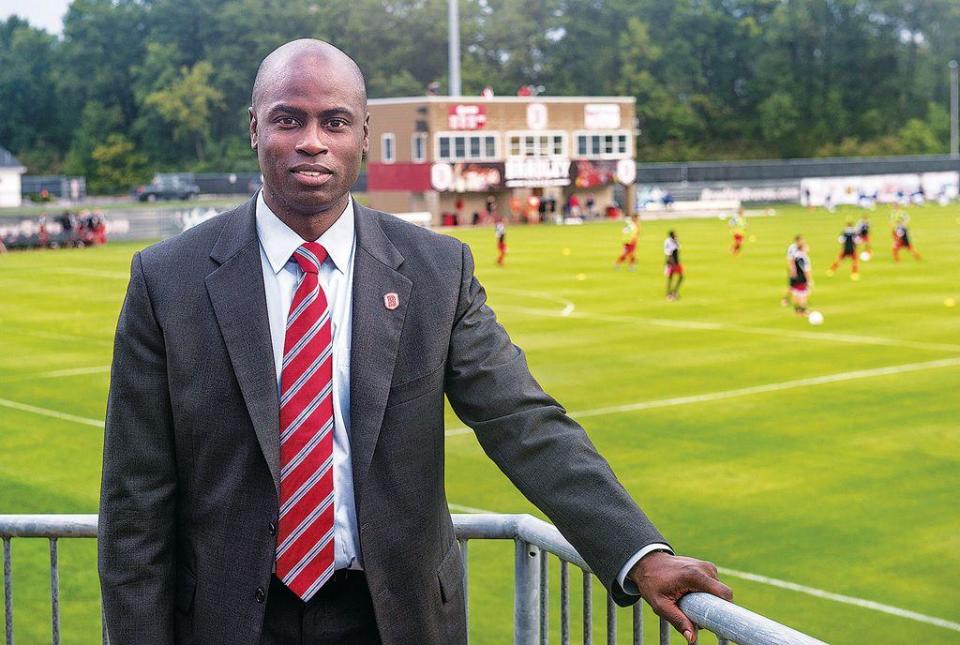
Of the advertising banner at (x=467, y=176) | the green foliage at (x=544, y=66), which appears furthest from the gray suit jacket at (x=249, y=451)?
the green foliage at (x=544, y=66)

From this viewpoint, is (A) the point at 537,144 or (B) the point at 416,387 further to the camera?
(A) the point at 537,144

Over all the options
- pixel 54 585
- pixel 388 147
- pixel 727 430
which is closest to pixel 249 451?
pixel 54 585

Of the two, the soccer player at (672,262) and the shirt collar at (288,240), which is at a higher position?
the shirt collar at (288,240)

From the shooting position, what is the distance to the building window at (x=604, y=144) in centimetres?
8150

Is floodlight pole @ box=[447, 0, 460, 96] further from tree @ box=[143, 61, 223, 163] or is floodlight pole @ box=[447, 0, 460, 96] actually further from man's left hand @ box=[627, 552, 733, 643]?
man's left hand @ box=[627, 552, 733, 643]

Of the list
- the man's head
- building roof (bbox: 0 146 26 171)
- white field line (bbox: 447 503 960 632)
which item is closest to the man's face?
the man's head

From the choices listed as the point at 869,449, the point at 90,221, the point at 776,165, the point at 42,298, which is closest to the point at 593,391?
the point at 869,449

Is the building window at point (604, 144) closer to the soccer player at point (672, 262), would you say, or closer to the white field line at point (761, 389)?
the soccer player at point (672, 262)

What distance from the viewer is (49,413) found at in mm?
22766

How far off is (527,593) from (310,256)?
4.79 ft

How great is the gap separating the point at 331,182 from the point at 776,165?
91.7m

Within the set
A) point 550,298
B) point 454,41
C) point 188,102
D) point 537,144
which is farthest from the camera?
point 188,102

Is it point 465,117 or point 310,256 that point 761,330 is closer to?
point 310,256

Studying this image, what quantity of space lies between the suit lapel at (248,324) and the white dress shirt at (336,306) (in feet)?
0.11
